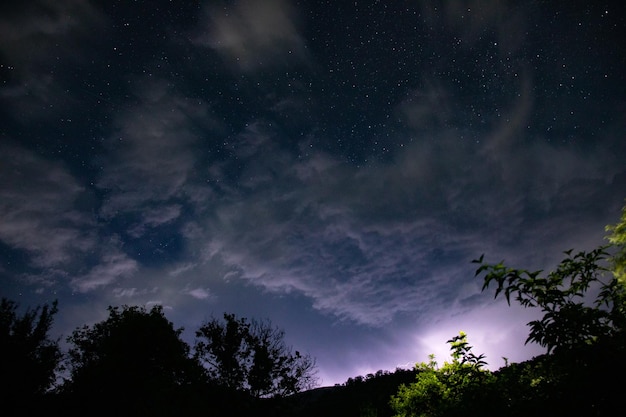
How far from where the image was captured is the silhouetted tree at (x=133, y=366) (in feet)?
100

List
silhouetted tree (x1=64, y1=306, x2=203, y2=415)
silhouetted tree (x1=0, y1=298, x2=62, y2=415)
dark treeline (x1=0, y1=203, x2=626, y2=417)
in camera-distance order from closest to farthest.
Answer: dark treeline (x1=0, y1=203, x2=626, y2=417)
silhouetted tree (x1=0, y1=298, x2=62, y2=415)
silhouetted tree (x1=64, y1=306, x2=203, y2=415)

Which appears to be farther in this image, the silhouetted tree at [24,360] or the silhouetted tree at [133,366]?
the silhouetted tree at [133,366]

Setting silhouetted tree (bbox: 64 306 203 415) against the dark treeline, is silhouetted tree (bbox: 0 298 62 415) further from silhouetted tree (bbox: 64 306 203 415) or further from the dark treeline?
silhouetted tree (bbox: 64 306 203 415)

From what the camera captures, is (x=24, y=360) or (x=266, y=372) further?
(x=266, y=372)

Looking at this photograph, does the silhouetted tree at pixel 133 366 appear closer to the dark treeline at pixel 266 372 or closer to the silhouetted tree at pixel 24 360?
the dark treeline at pixel 266 372

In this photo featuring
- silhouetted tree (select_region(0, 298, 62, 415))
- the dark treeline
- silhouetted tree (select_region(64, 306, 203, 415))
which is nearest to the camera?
the dark treeline

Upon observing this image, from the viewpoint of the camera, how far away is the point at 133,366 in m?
35.1

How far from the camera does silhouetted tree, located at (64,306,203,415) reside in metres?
30.5

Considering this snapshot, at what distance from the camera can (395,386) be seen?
58.9m

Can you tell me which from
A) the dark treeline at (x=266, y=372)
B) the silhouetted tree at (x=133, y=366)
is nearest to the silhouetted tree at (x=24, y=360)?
the dark treeline at (x=266, y=372)

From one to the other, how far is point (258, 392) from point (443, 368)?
28931 mm

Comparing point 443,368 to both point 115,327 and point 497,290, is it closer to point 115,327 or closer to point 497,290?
point 497,290

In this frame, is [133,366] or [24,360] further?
[133,366]

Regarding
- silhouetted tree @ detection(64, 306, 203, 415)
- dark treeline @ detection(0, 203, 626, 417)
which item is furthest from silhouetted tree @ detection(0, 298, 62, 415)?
silhouetted tree @ detection(64, 306, 203, 415)
